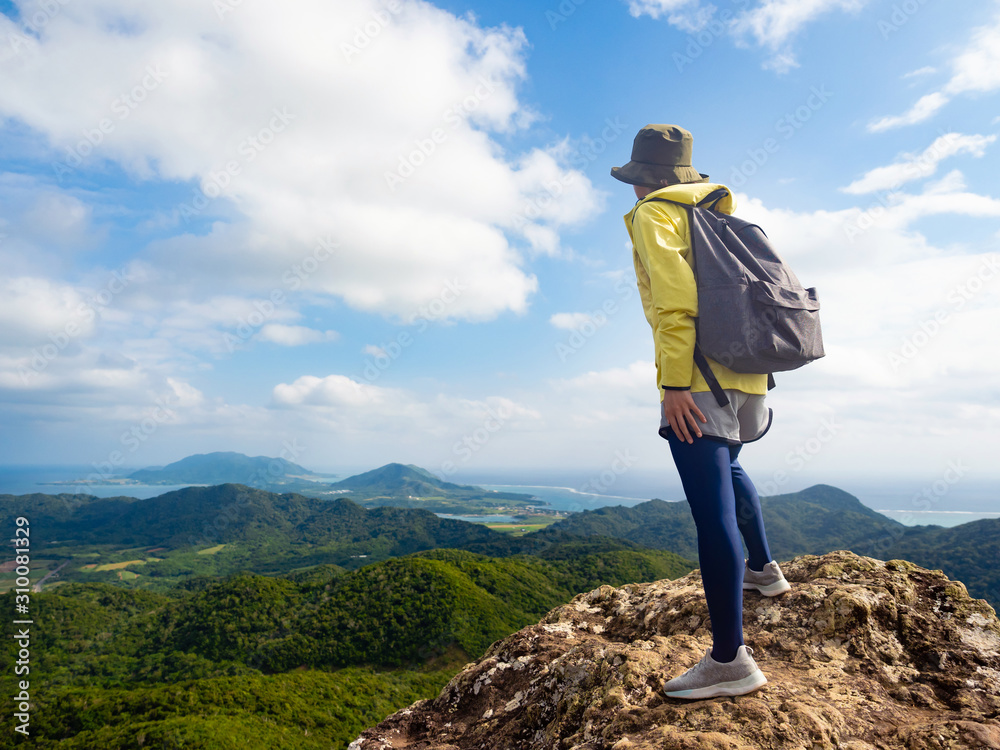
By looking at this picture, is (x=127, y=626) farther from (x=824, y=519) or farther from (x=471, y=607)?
(x=824, y=519)

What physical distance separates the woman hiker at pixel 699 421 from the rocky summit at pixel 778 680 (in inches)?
7.0

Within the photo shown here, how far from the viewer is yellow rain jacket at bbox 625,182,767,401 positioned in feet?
7.77

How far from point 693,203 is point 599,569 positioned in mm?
60856

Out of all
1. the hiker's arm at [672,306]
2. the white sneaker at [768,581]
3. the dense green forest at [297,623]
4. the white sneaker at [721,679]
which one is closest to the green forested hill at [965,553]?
the dense green forest at [297,623]

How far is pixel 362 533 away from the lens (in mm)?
122312

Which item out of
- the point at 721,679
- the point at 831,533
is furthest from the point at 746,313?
the point at 831,533

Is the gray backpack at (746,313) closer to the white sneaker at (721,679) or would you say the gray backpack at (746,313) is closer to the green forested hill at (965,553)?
the white sneaker at (721,679)

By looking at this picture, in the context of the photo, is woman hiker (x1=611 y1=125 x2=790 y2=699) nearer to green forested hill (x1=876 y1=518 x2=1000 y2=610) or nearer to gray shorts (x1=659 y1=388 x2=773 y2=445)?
gray shorts (x1=659 y1=388 x2=773 y2=445)

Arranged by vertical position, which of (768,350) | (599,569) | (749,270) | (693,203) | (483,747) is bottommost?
(599,569)

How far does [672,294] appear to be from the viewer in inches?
93.7

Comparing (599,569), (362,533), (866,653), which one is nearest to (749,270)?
(866,653)

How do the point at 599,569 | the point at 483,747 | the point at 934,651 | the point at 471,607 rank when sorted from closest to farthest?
the point at 934,651 → the point at 483,747 → the point at 471,607 → the point at 599,569

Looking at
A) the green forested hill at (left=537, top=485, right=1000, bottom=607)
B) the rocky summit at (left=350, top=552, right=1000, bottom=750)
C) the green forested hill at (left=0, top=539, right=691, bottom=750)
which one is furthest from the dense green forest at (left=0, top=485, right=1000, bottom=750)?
the rocky summit at (left=350, top=552, right=1000, bottom=750)

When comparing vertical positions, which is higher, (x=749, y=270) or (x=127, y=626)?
(x=749, y=270)
